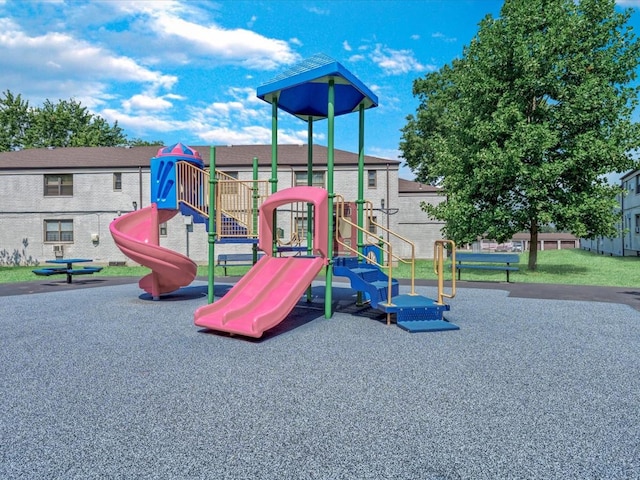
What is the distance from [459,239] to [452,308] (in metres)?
10.8

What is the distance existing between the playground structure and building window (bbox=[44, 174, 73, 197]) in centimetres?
1831

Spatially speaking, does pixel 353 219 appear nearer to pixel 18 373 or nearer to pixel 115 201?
pixel 18 373

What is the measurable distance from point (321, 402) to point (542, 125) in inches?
708

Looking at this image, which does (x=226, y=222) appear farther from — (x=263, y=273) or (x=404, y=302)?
(x=404, y=302)

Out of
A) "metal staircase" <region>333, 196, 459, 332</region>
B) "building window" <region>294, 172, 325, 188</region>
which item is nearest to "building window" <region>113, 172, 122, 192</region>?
"building window" <region>294, 172, 325, 188</region>

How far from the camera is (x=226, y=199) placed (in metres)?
9.74

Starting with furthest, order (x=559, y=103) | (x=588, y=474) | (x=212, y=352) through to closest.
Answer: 1. (x=559, y=103)
2. (x=212, y=352)
3. (x=588, y=474)

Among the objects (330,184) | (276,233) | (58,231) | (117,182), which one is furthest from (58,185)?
(330,184)

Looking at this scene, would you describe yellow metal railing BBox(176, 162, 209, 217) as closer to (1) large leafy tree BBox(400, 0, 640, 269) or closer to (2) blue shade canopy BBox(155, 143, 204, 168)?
(2) blue shade canopy BBox(155, 143, 204, 168)

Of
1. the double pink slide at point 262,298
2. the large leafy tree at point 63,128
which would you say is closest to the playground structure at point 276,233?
the double pink slide at point 262,298

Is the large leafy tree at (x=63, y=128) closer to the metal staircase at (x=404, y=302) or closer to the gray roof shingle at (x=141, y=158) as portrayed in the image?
the gray roof shingle at (x=141, y=158)

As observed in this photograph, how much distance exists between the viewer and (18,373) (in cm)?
490

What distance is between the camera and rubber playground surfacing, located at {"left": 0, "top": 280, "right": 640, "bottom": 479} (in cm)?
288

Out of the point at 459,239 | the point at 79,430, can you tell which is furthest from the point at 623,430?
the point at 459,239
